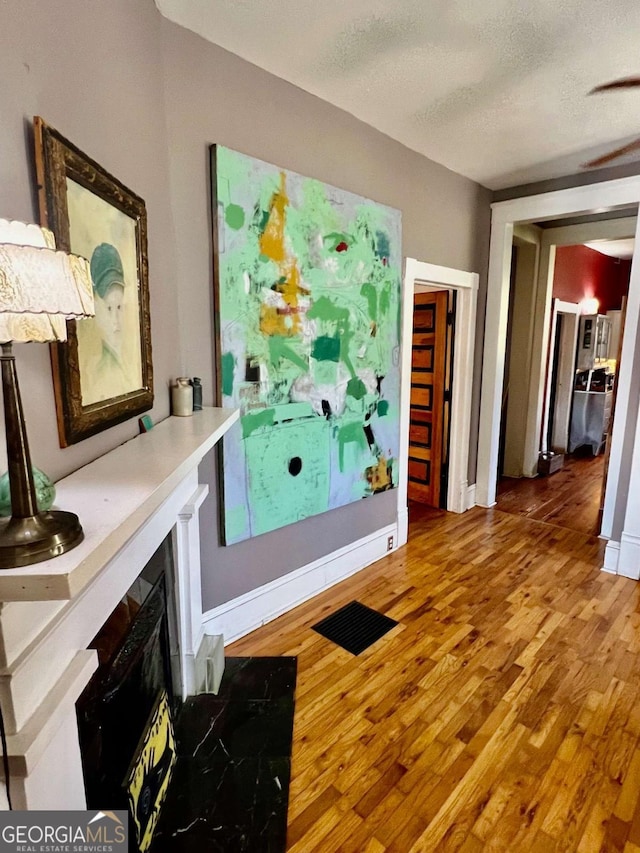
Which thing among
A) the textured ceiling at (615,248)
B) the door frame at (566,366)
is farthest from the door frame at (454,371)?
the textured ceiling at (615,248)

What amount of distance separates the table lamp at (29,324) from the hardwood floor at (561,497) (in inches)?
170

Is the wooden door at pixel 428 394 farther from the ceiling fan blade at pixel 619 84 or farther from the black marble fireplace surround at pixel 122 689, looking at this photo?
the black marble fireplace surround at pixel 122 689

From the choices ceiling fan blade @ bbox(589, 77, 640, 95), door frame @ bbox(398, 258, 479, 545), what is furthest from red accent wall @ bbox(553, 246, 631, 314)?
ceiling fan blade @ bbox(589, 77, 640, 95)

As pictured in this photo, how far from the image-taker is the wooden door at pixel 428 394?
4191 millimetres

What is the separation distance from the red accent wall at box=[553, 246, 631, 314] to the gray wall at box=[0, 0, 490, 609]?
2818 mm

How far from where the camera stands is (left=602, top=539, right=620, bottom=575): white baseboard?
10.8 feet

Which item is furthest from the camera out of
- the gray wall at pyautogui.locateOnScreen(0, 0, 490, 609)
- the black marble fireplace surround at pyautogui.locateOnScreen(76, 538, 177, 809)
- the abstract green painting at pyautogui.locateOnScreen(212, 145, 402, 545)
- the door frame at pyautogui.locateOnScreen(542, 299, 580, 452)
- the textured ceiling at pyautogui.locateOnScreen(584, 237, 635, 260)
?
the door frame at pyautogui.locateOnScreen(542, 299, 580, 452)

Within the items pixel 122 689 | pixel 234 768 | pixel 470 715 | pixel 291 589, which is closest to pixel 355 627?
pixel 291 589

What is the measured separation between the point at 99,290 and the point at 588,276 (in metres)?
6.89

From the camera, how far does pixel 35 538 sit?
0.68 m

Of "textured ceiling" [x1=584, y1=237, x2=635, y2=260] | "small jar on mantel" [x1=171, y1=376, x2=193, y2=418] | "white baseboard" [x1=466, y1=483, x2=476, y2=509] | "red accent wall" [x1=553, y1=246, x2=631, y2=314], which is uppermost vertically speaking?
"textured ceiling" [x1=584, y1=237, x2=635, y2=260]

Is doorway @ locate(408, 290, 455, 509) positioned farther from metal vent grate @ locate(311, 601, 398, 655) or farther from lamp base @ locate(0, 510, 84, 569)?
lamp base @ locate(0, 510, 84, 569)

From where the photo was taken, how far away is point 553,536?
→ 3.88 metres

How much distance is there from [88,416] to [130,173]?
90cm
